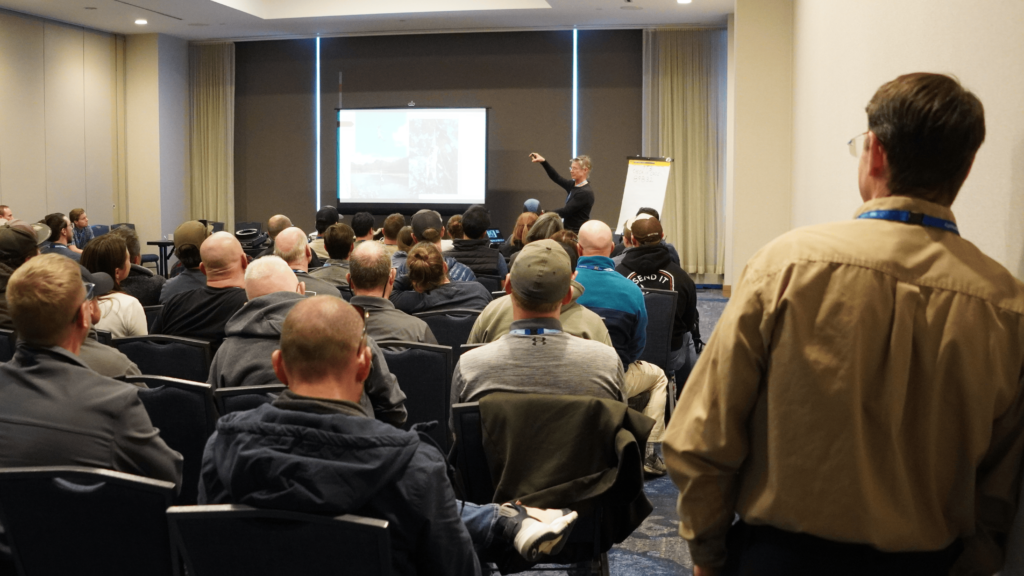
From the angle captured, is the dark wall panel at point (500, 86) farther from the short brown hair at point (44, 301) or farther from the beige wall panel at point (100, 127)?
the short brown hair at point (44, 301)

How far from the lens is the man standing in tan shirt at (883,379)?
1.29 m

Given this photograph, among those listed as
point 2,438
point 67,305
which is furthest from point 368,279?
point 2,438

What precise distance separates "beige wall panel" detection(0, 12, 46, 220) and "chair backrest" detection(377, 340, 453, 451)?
9620 millimetres

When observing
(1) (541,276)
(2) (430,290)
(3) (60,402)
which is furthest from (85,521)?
(2) (430,290)

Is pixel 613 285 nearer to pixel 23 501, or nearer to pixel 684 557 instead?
pixel 684 557

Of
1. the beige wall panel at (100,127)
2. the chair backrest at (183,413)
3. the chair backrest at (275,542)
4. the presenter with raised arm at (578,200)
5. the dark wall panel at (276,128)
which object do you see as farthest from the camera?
the dark wall panel at (276,128)

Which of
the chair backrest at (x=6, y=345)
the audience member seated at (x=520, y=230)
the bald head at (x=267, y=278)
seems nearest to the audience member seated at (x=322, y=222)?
the audience member seated at (x=520, y=230)

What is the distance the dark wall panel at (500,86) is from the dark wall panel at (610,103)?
0.25 meters

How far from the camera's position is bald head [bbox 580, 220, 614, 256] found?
4109 millimetres

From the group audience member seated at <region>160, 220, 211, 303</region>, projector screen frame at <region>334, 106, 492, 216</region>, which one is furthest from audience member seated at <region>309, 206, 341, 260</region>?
projector screen frame at <region>334, 106, 492, 216</region>

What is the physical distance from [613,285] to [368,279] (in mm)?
1054

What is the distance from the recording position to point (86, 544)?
168cm

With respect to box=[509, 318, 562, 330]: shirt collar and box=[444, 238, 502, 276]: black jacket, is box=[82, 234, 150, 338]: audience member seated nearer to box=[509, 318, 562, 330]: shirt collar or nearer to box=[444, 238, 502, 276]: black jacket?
box=[509, 318, 562, 330]: shirt collar

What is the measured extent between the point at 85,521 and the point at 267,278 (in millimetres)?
1654
